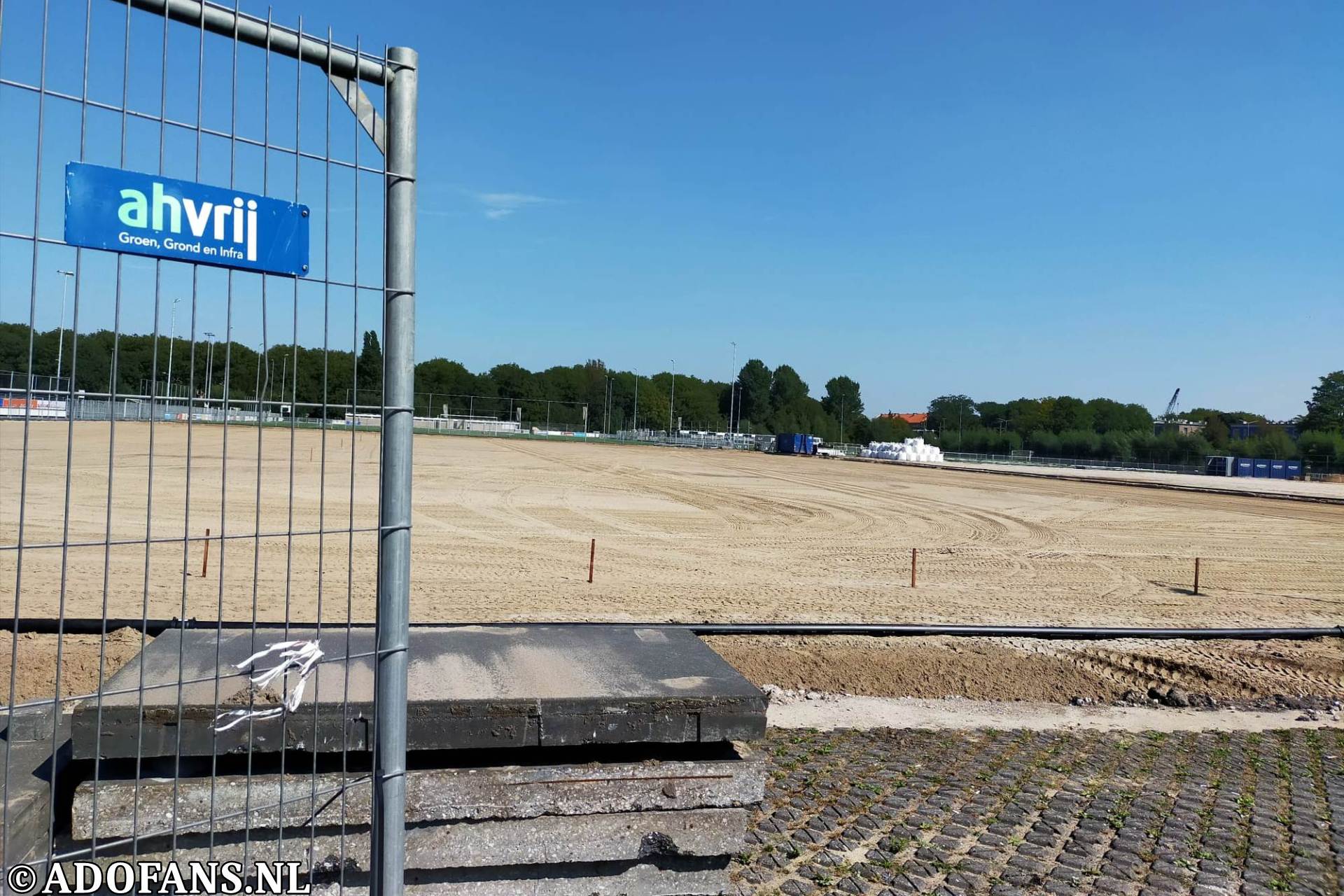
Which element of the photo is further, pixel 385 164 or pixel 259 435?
pixel 385 164

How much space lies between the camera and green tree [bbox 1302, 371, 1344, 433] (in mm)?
107312

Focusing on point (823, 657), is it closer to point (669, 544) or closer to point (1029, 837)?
point (1029, 837)

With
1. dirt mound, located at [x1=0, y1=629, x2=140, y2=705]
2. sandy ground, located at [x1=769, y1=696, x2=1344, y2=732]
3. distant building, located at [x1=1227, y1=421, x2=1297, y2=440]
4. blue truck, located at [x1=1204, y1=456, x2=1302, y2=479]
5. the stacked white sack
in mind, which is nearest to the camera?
dirt mound, located at [x1=0, y1=629, x2=140, y2=705]

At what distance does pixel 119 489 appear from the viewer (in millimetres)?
23094

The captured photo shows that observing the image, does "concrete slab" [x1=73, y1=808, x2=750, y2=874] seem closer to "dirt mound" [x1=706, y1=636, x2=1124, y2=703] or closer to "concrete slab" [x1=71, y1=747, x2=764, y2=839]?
"concrete slab" [x1=71, y1=747, x2=764, y2=839]

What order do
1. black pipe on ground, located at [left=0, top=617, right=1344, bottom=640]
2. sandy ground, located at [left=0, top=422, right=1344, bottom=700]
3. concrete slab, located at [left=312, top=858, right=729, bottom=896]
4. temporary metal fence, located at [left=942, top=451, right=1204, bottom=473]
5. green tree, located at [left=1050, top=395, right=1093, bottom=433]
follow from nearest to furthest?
1. concrete slab, located at [left=312, top=858, right=729, bottom=896]
2. sandy ground, located at [left=0, top=422, right=1344, bottom=700]
3. black pipe on ground, located at [left=0, top=617, right=1344, bottom=640]
4. temporary metal fence, located at [left=942, top=451, right=1204, bottom=473]
5. green tree, located at [left=1050, top=395, right=1093, bottom=433]

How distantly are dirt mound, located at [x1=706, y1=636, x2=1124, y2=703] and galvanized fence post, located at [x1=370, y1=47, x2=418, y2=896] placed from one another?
6.13m

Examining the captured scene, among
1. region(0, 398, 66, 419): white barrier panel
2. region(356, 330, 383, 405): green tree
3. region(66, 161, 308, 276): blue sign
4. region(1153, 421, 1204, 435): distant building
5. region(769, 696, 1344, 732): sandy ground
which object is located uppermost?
region(1153, 421, 1204, 435): distant building

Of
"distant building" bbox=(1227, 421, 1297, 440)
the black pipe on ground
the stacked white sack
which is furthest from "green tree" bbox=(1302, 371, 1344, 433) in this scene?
the black pipe on ground

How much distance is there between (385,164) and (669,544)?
54.5 feet

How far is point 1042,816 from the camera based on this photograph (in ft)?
18.8

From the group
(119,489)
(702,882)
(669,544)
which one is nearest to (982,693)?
(702,882)

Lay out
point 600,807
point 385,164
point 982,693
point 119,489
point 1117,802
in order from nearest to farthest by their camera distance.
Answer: point 385,164 < point 600,807 < point 1117,802 < point 982,693 < point 119,489

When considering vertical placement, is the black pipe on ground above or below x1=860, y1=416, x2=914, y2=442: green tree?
below
